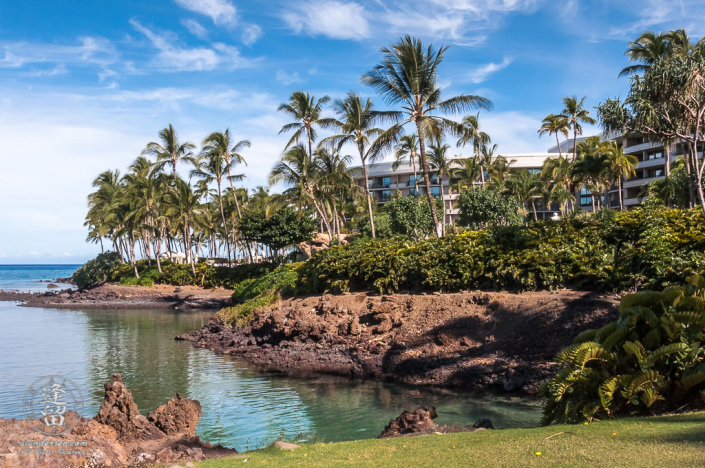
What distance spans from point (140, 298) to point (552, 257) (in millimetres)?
40850

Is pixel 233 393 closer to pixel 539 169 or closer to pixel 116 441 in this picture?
pixel 116 441

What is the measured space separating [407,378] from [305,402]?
10.0 feet

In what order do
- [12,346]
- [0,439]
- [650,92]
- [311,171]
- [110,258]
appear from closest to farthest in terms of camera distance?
[0,439], [650,92], [12,346], [311,171], [110,258]

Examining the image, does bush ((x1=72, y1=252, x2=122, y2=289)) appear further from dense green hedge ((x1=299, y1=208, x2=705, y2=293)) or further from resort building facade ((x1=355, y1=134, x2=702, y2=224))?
dense green hedge ((x1=299, y1=208, x2=705, y2=293))

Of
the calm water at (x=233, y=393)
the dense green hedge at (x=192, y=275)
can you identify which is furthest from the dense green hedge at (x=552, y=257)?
the dense green hedge at (x=192, y=275)

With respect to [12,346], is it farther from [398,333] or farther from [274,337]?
[398,333]

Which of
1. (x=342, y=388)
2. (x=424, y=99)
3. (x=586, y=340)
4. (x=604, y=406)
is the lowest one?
(x=342, y=388)

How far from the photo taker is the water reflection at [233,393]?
11.2m

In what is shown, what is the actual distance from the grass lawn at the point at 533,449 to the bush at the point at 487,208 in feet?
104

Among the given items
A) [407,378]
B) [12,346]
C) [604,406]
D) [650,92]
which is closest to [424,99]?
[650,92]

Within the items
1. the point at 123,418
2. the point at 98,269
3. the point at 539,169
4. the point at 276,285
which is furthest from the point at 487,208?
the point at 98,269

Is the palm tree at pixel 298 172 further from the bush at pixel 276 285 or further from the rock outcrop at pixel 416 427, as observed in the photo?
the rock outcrop at pixel 416 427

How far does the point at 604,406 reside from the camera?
290 inches

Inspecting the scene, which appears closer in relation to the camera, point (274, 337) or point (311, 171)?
point (274, 337)
